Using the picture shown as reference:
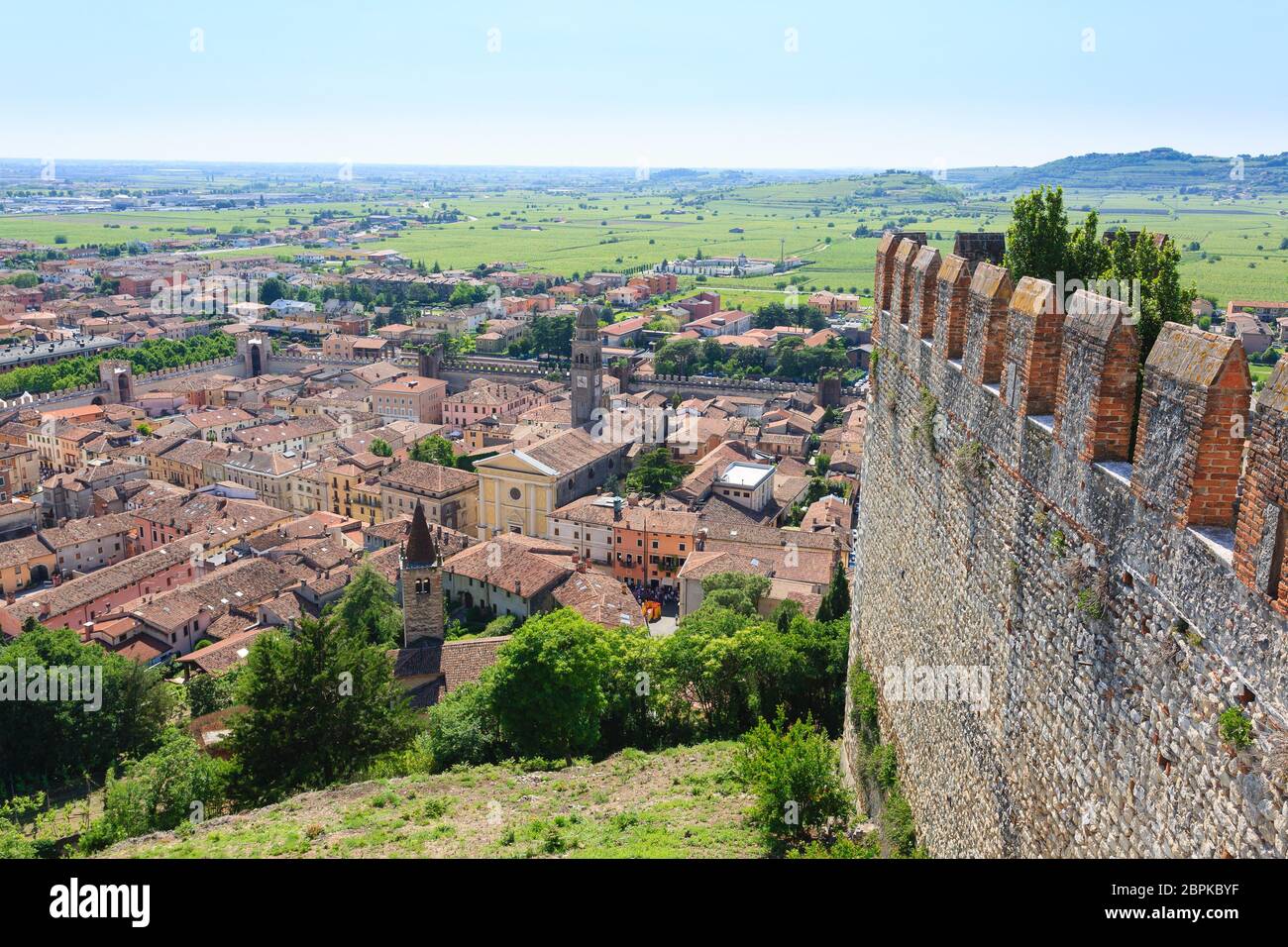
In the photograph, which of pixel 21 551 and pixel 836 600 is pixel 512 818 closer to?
pixel 836 600

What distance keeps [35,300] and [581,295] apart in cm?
7024

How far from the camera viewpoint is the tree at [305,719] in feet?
65.8

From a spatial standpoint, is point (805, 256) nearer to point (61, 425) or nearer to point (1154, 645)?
point (61, 425)

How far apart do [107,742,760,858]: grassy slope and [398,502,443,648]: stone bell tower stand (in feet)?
48.3

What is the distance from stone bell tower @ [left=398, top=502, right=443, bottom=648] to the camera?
32438 millimetres

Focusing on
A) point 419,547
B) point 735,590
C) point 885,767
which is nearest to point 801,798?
point 885,767

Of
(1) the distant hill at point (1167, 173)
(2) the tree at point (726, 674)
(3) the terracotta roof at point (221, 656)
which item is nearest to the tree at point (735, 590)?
(2) the tree at point (726, 674)

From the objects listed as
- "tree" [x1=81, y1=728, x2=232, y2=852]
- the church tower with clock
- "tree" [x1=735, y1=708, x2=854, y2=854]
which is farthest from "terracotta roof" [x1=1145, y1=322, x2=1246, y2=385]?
the church tower with clock

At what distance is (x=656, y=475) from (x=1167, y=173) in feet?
412

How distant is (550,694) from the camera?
67.0 ft

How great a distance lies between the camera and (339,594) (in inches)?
1640

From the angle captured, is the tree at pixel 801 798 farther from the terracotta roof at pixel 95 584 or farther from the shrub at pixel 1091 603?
the terracotta roof at pixel 95 584
